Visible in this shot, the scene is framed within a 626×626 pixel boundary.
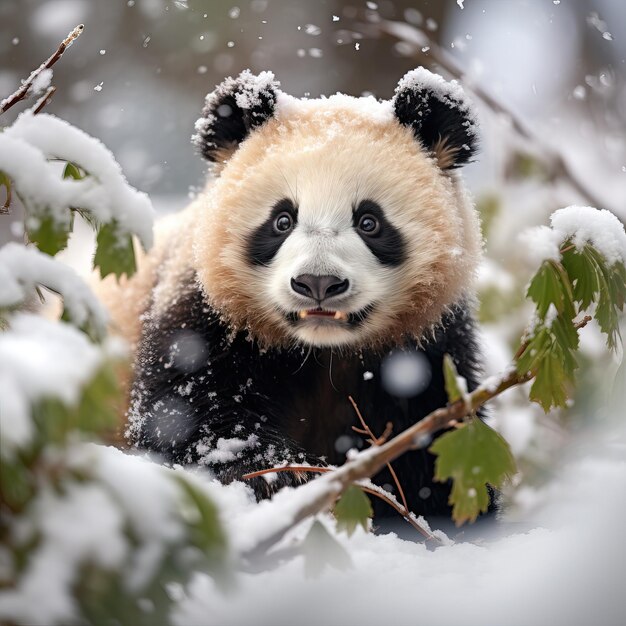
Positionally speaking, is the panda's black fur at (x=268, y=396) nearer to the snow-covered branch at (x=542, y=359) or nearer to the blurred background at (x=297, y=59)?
the snow-covered branch at (x=542, y=359)

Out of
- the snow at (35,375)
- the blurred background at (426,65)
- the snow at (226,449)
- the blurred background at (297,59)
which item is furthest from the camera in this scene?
the blurred background at (297,59)

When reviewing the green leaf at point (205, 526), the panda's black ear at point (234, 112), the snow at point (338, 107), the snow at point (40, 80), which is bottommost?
the green leaf at point (205, 526)

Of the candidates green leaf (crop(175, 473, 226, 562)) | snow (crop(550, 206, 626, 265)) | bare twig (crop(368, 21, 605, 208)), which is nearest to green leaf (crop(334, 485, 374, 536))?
green leaf (crop(175, 473, 226, 562))

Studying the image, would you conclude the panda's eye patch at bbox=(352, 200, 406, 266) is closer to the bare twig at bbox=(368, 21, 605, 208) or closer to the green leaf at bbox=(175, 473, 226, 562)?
the green leaf at bbox=(175, 473, 226, 562)

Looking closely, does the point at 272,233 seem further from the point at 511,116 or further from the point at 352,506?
the point at 511,116

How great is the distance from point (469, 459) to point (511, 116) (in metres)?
3.22

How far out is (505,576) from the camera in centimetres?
132

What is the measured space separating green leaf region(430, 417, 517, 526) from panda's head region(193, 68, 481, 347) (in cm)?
86

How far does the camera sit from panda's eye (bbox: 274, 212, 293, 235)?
87.9 inches

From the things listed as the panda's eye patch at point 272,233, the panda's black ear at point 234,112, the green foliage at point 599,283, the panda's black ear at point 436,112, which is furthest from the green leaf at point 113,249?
the panda's black ear at point 436,112

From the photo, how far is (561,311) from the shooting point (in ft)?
4.49

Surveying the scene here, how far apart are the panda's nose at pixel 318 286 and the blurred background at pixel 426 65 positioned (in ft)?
6.19

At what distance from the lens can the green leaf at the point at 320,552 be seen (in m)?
1.13

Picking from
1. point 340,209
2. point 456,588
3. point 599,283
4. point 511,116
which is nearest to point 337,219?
point 340,209
